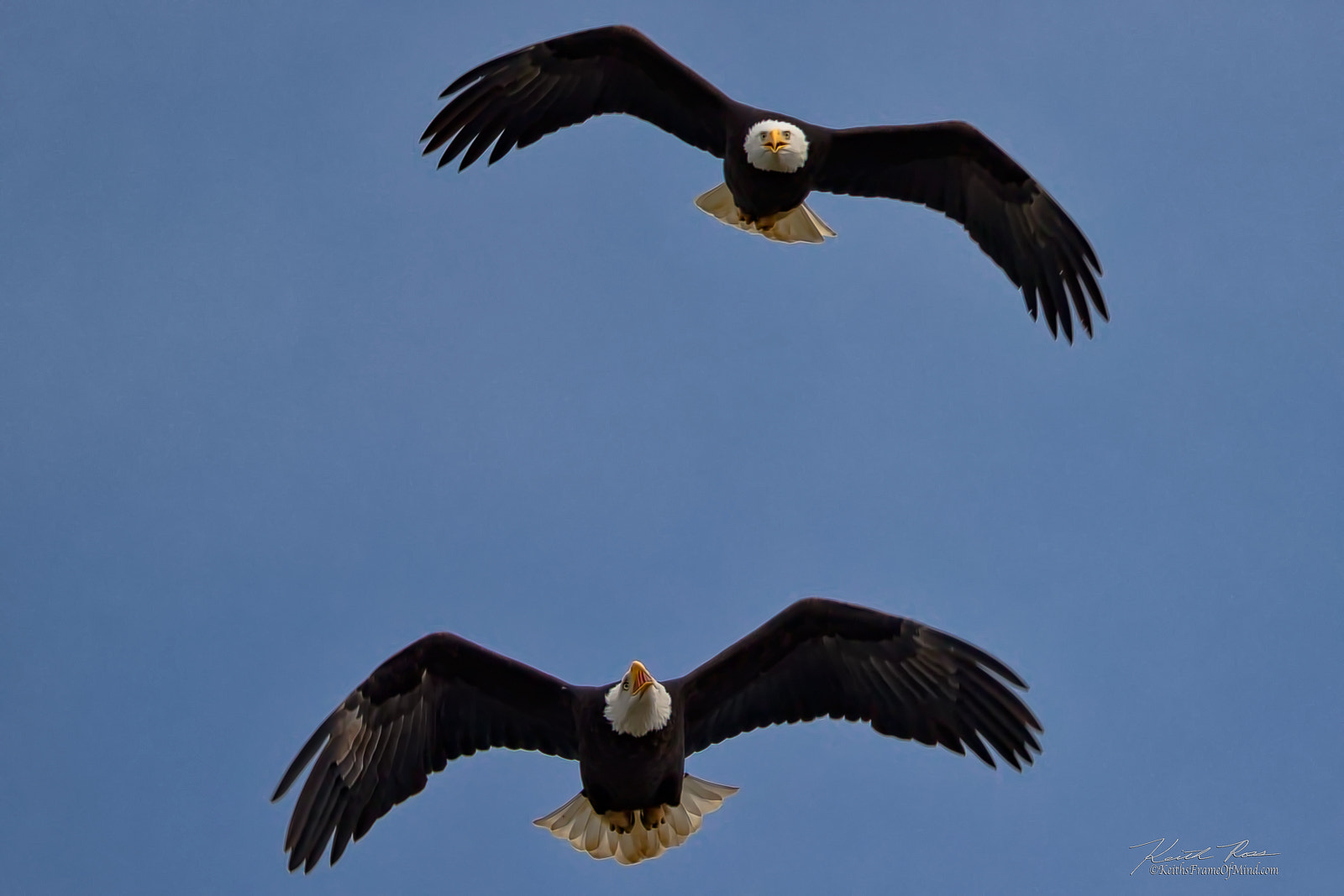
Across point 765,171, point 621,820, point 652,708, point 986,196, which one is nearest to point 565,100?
point 765,171

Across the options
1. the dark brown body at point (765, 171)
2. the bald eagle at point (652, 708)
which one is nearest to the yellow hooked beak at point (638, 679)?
the bald eagle at point (652, 708)

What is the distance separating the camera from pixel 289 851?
9.12 metres

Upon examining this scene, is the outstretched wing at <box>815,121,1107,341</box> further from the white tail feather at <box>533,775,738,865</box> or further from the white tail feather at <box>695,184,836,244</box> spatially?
the white tail feather at <box>533,775,738,865</box>

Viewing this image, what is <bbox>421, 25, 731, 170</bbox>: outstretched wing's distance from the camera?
11141 mm

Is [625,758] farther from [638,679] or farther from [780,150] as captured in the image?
[780,150]

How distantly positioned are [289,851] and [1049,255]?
569cm

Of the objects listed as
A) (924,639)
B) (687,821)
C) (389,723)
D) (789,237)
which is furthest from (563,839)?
(789,237)

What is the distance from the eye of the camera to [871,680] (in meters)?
9.72

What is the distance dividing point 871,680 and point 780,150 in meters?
3.15

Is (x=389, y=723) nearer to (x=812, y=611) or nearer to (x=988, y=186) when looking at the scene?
(x=812, y=611)

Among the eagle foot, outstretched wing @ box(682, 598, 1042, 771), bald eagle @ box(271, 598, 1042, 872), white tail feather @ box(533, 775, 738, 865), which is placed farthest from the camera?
white tail feather @ box(533, 775, 738, 865)

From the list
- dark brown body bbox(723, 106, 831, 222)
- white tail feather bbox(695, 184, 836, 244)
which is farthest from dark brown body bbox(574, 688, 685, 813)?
white tail feather bbox(695, 184, 836, 244)

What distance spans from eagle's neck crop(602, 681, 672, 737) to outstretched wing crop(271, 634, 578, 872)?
0.35m

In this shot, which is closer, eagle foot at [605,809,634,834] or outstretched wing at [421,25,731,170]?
eagle foot at [605,809,634,834]
